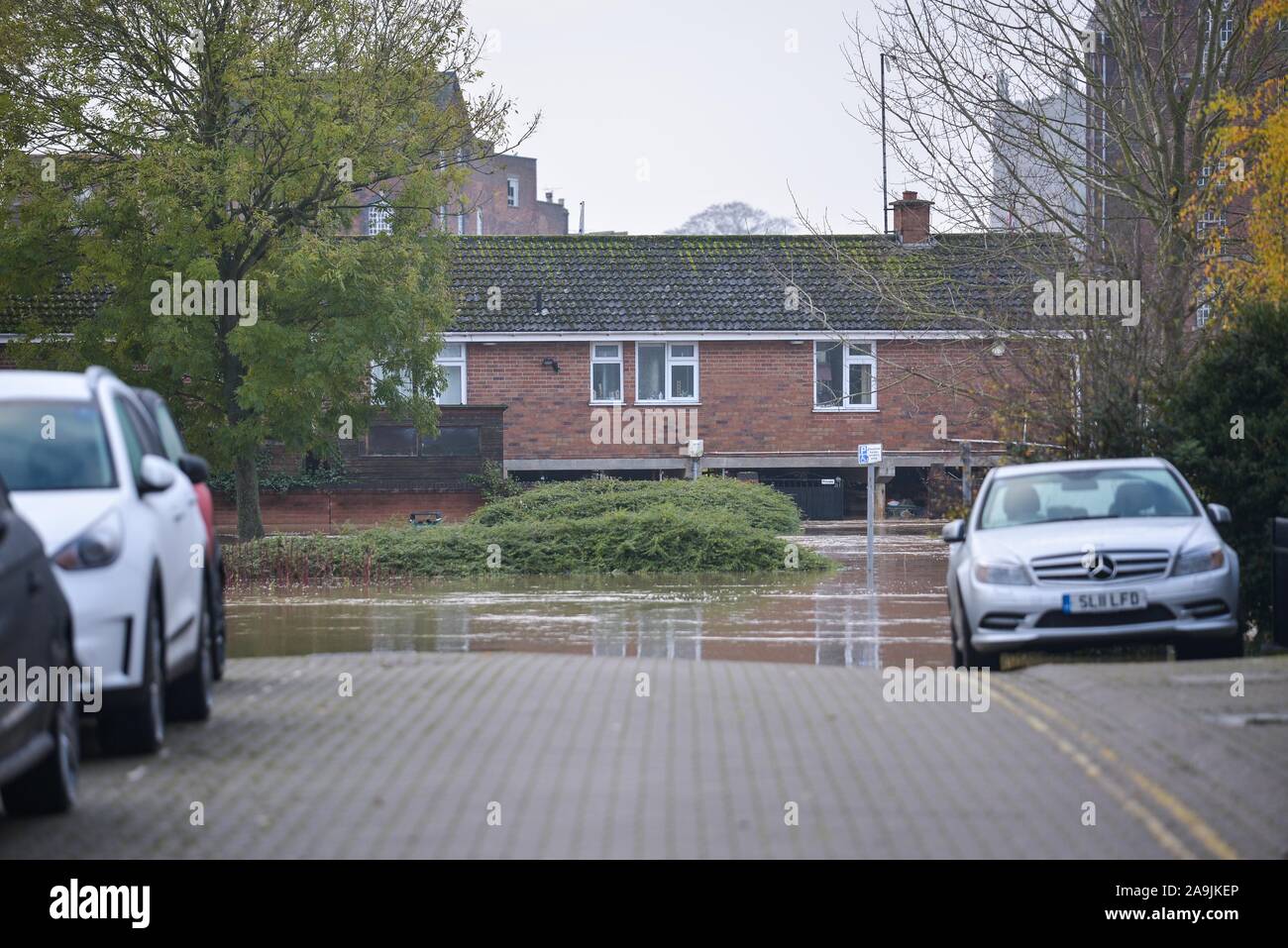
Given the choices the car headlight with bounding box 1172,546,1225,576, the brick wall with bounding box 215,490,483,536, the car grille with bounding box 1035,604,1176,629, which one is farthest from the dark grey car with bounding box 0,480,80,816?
the brick wall with bounding box 215,490,483,536

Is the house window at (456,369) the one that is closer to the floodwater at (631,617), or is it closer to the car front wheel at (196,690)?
the floodwater at (631,617)

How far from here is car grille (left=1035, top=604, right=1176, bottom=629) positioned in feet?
43.5

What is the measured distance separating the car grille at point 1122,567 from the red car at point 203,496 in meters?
5.94

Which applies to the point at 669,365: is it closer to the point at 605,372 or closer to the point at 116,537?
the point at 605,372

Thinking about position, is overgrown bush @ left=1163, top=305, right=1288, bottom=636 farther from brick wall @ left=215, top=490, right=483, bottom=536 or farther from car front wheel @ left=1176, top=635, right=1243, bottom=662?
brick wall @ left=215, top=490, right=483, bottom=536

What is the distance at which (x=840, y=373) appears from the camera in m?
41.0

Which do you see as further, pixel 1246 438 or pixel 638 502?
pixel 638 502

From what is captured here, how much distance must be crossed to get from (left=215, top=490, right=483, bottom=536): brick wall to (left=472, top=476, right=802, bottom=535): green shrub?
19.9ft

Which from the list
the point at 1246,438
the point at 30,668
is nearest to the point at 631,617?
the point at 1246,438

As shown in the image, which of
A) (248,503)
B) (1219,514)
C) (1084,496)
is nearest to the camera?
(1219,514)

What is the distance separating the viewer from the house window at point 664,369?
4062 cm

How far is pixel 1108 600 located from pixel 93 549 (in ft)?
25.0

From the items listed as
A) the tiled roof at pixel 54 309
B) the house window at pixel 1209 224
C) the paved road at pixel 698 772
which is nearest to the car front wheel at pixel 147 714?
the paved road at pixel 698 772
